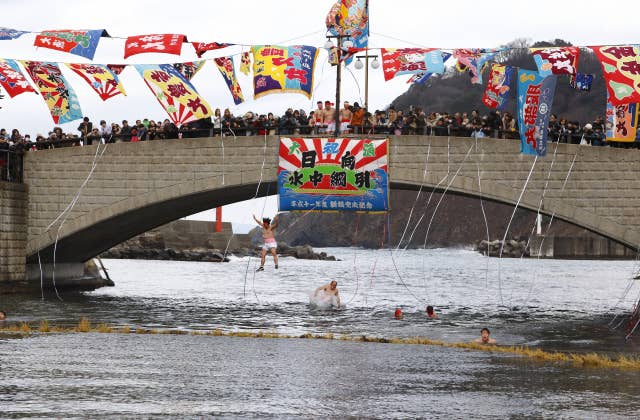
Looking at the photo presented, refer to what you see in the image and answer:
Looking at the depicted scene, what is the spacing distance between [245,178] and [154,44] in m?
6.63

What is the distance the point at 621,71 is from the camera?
31484mm

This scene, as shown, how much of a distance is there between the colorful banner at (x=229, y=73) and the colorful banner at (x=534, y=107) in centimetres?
1110

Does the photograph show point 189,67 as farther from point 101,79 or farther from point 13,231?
point 13,231

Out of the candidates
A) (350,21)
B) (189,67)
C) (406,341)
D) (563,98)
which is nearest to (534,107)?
(350,21)

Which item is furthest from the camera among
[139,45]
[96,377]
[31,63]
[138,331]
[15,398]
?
[31,63]

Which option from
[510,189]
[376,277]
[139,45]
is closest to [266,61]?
[139,45]

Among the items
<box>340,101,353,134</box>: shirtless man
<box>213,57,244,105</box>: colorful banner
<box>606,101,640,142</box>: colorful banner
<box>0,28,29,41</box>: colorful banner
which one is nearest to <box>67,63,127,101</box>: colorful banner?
<box>0,28,29,41</box>: colorful banner

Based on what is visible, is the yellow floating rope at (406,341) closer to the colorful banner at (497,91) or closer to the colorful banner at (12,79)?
the colorful banner at (497,91)

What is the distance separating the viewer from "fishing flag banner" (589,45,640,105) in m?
30.9

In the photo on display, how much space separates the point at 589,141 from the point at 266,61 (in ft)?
41.1

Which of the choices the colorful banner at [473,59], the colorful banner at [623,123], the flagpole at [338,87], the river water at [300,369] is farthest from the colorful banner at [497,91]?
the river water at [300,369]

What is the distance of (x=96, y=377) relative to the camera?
16.9m

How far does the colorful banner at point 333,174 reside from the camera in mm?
38844

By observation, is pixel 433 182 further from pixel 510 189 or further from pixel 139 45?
pixel 139 45
